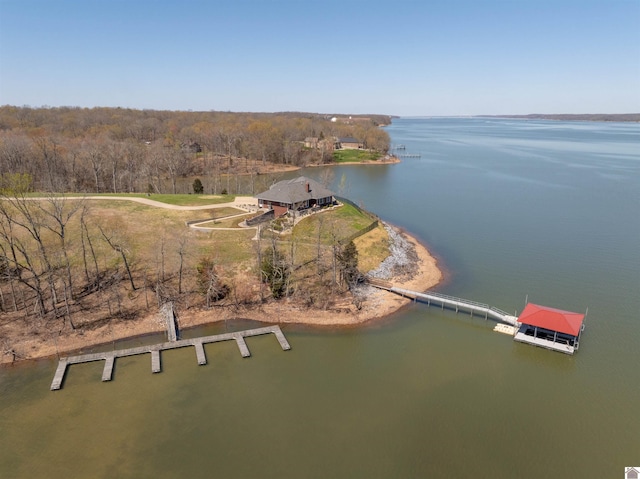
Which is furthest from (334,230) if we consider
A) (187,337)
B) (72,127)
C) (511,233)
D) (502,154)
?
(502,154)

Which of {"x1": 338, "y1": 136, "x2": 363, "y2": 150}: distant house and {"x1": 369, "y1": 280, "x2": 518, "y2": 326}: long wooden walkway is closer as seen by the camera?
{"x1": 369, "y1": 280, "x2": 518, "y2": 326}: long wooden walkway

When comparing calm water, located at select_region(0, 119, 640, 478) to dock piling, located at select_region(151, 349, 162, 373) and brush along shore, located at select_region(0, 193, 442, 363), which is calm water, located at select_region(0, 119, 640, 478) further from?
brush along shore, located at select_region(0, 193, 442, 363)

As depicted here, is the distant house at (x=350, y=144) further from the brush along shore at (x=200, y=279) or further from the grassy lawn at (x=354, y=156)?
the brush along shore at (x=200, y=279)

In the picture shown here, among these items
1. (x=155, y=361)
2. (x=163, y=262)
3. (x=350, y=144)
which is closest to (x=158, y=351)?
(x=155, y=361)

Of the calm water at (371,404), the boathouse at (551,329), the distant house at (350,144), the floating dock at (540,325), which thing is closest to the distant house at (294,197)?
the calm water at (371,404)

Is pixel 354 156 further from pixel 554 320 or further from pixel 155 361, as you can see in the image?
pixel 155 361

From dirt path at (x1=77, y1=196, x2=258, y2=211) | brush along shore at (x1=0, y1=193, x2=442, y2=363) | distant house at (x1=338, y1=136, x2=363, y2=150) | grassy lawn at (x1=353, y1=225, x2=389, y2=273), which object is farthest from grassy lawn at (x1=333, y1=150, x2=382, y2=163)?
grassy lawn at (x1=353, y1=225, x2=389, y2=273)
